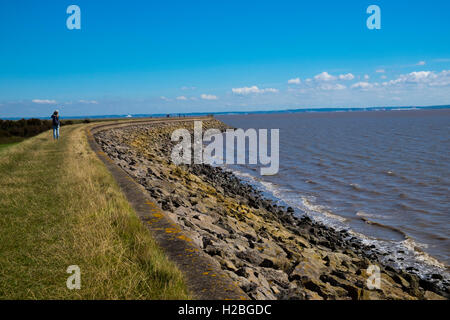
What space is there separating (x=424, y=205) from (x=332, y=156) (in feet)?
53.8

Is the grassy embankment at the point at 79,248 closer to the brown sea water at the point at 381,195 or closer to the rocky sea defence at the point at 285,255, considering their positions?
the rocky sea defence at the point at 285,255

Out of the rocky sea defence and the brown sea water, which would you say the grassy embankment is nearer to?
the rocky sea defence

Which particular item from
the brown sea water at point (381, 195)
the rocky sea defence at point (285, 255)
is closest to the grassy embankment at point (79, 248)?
the rocky sea defence at point (285, 255)

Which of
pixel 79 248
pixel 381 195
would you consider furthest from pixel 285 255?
pixel 381 195

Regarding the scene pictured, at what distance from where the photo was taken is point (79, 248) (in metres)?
4.53

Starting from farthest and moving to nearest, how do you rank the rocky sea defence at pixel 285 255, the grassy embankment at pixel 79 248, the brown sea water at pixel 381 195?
1. the brown sea water at pixel 381 195
2. the rocky sea defence at pixel 285 255
3. the grassy embankment at pixel 79 248

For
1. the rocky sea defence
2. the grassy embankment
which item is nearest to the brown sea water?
the rocky sea defence

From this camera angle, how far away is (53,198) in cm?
721

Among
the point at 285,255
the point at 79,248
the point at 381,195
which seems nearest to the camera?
the point at 79,248

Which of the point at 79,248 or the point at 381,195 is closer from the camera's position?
the point at 79,248

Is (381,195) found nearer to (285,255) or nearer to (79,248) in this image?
(285,255)

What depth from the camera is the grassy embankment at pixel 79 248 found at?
3586mm

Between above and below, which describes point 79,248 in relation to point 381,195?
above
